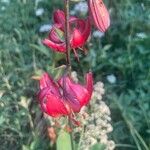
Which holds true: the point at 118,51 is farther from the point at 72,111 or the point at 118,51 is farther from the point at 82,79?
the point at 72,111

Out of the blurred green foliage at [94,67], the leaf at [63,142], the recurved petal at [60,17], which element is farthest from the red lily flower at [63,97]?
the blurred green foliage at [94,67]

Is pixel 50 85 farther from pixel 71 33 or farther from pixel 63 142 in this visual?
pixel 63 142

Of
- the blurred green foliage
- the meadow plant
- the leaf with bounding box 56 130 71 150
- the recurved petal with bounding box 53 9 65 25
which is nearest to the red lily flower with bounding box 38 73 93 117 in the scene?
the meadow plant

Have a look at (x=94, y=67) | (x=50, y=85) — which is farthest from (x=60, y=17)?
(x=94, y=67)

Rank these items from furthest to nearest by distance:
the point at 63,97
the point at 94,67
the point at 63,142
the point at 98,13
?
1. the point at 94,67
2. the point at 63,142
3. the point at 63,97
4. the point at 98,13

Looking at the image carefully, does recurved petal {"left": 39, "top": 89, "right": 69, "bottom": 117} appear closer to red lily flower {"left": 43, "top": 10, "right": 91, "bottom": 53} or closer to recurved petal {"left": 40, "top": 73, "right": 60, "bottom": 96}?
recurved petal {"left": 40, "top": 73, "right": 60, "bottom": 96}

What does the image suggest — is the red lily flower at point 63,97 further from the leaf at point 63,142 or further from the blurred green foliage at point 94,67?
the blurred green foliage at point 94,67
